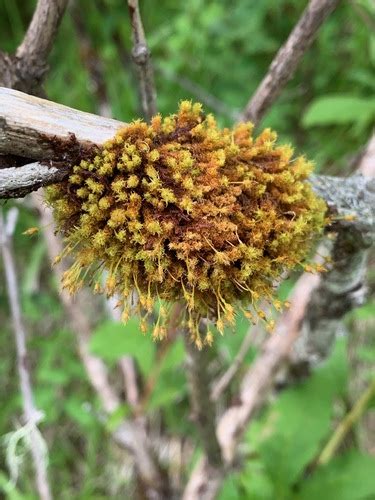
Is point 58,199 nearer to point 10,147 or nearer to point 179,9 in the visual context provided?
point 10,147

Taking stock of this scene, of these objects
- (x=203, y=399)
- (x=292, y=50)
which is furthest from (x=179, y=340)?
(x=292, y=50)

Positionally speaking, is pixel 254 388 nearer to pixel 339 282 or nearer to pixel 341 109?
pixel 339 282

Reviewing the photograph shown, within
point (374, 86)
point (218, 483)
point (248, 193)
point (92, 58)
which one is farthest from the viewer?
point (374, 86)

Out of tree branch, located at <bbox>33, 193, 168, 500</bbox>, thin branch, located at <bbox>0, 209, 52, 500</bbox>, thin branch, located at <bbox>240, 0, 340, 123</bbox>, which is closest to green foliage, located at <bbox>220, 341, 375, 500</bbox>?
tree branch, located at <bbox>33, 193, 168, 500</bbox>

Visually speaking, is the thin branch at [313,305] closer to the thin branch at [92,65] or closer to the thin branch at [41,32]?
the thin branch at [41,32]

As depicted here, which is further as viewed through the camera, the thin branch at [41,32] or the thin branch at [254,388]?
the thin branch at [254,388]

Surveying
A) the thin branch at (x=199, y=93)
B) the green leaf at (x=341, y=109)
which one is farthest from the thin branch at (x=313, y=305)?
the thin branch at (x=199, y=93)

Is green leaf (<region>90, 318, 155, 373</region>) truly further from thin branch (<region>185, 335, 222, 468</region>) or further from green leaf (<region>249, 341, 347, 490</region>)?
green leaf (<region>249, 341, 347, 490</region>)

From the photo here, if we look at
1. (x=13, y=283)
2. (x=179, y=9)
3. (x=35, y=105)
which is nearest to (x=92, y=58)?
(x=179, y=9)
